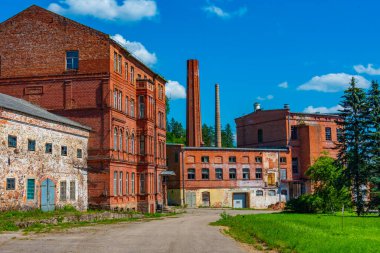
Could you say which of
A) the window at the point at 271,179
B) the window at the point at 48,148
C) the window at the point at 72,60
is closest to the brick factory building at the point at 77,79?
the window at the point at 72,60

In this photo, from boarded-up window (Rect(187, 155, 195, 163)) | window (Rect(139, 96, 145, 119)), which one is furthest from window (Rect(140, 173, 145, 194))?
boarded-up window (Rect(187, 155, 195, 163))

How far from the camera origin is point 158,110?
55000 mm

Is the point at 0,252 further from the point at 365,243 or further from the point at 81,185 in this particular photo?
the point at 81,185

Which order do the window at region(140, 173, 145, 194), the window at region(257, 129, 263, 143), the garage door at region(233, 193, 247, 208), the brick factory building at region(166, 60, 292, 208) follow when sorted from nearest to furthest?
the window at region(140, 173, 145, 194) < the brick factory building at region(166, 60, 292, 208) < the garage door at region(233, 193, 247, 208) < the window at region(257, 129, 263, 143)

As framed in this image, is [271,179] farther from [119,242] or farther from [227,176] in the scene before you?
[119,242]

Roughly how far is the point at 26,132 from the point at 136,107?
672 inches

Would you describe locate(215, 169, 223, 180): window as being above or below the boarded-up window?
below

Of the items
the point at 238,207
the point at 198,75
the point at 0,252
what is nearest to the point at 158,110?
the point at 238,207

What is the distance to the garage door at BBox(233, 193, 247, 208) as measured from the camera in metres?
67.1

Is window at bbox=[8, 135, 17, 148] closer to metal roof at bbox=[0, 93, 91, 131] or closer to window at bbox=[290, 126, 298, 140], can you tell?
metal roof at bbox=[0, 93, 91, 131]

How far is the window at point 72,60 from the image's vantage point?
4212cm

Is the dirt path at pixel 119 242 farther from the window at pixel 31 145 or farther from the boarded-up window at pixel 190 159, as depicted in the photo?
the boarded-up window at pixel 190 159

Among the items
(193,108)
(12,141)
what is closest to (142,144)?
(12,141)

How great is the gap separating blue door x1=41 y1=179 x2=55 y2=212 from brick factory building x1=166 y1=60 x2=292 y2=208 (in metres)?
30.5
